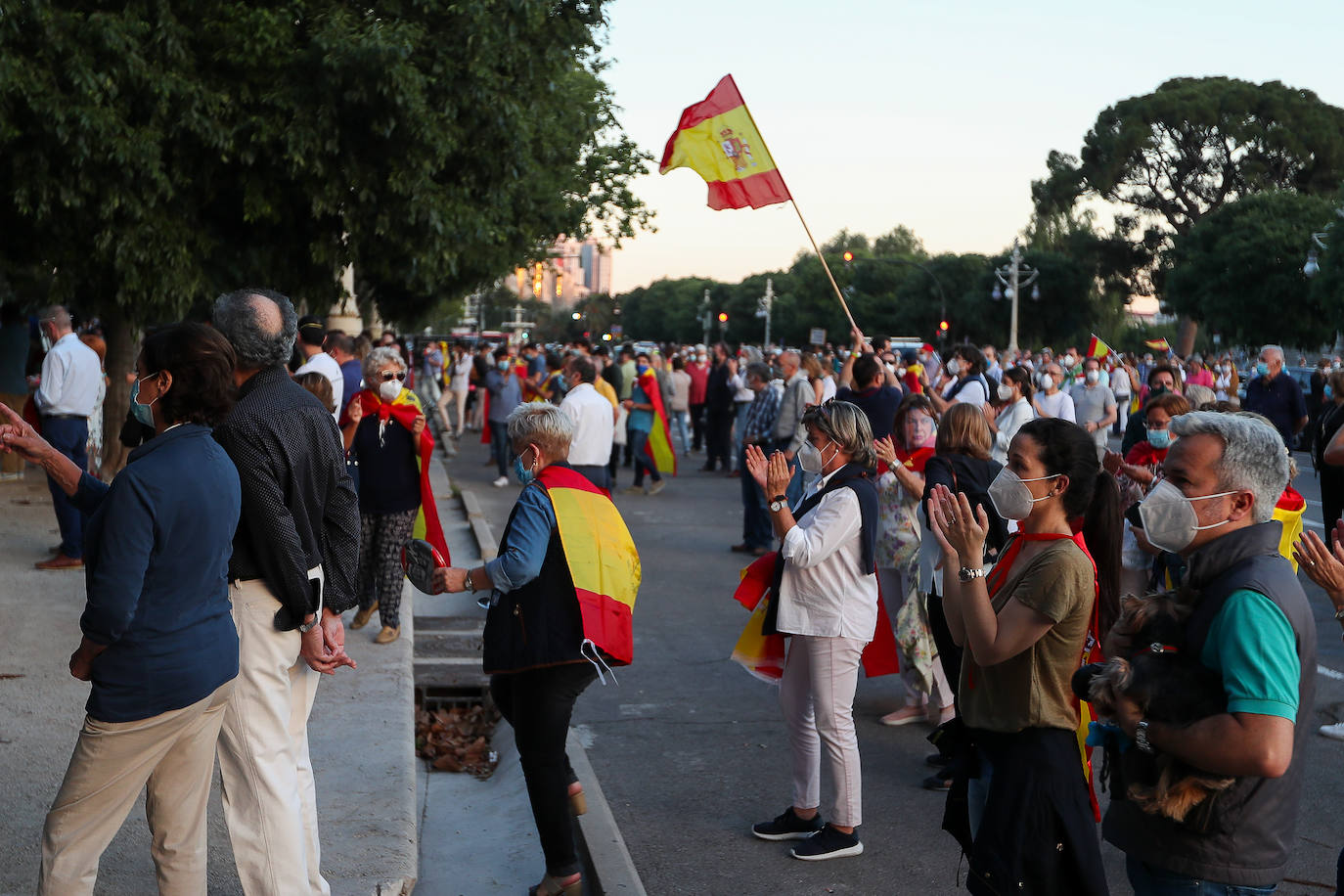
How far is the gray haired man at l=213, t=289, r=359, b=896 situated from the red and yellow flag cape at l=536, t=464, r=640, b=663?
0.86 m

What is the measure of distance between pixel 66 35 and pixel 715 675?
748 cm

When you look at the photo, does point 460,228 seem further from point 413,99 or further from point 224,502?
point 224,502

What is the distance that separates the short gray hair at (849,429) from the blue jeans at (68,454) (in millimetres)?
6086

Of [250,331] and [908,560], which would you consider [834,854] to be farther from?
[250,331]

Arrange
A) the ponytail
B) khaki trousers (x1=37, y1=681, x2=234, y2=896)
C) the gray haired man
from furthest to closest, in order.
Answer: the ponytail, the gray haired man, khaki trousers (x1=37, y1=681, x2=234, y2=896)

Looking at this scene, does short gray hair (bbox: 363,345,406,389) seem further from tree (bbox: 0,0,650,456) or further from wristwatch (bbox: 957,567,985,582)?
wristwatch (bbox: 957,567,985,582)

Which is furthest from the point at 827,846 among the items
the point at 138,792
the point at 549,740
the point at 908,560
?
the point at 138,792

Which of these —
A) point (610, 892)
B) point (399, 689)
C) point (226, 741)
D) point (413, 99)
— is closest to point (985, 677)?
point (610, 892)

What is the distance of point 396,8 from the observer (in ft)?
39.6

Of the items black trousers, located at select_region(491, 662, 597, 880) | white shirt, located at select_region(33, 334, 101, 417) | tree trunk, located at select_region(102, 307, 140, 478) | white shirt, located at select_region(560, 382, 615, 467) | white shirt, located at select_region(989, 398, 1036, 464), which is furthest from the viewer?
tree trunk, located at select_region(102, 307, 140, 478)

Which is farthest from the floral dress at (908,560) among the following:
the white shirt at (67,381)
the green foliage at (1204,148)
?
the green foliage at (1204,148)

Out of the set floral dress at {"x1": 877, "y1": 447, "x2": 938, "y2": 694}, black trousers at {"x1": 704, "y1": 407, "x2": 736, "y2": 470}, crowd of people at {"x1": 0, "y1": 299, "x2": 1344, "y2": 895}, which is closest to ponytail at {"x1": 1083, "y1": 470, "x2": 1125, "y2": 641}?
crowd of people at {"x1": 0, "y1": 299, "x2": 1344, "y2": 895}

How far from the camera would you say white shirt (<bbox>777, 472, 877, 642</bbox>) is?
16.6 feet

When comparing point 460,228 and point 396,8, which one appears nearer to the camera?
point 396,8
